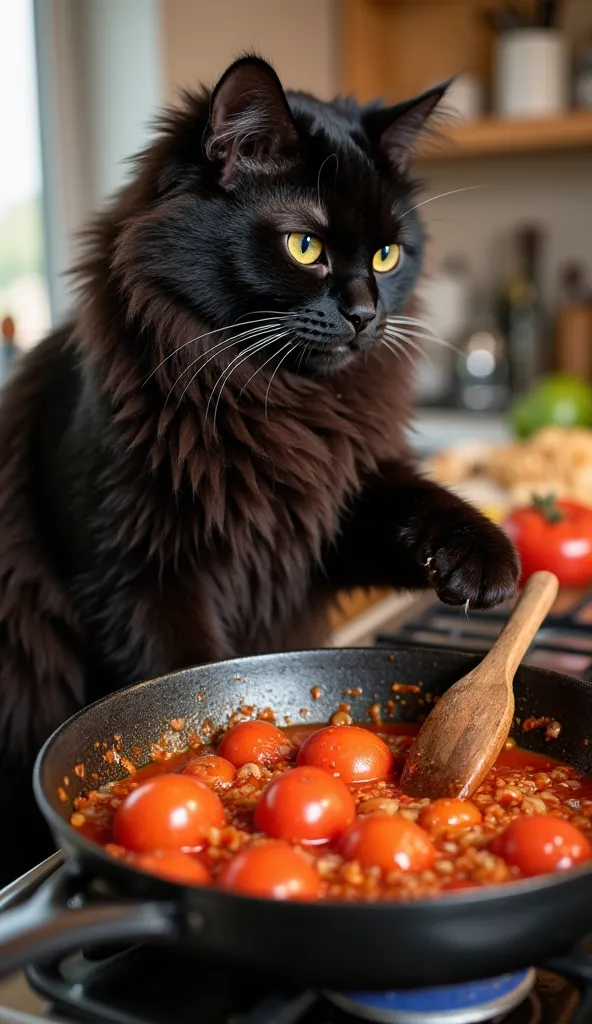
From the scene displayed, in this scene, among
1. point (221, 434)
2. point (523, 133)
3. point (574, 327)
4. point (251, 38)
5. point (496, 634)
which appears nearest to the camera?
point (221, 434)

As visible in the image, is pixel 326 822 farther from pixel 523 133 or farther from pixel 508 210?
pixel 508 210

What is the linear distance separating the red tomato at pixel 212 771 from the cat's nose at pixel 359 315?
496mm

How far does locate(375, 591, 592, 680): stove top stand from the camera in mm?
1237

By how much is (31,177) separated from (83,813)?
2366 mm

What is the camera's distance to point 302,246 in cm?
111

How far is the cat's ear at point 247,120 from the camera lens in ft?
3.31

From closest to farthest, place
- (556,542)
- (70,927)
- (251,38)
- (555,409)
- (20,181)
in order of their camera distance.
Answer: (70,927), (556,542), (555,409), (20,181), (251,38)

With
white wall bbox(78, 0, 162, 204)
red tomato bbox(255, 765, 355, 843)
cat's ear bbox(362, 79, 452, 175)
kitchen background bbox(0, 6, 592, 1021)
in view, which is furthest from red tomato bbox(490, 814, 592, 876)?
white wall bbox(78, 0, 162, 204)

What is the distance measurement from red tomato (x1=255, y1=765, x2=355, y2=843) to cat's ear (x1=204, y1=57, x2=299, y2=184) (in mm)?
658

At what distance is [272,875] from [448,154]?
3.23 m

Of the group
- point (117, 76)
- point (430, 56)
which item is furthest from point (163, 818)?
point (430, 56)

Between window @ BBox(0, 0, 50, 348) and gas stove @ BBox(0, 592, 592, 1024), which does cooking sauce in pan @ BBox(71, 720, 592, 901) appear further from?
window @ BBox(0, 0, 50, 348)

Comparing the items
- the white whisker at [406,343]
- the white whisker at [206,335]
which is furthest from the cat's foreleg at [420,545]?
the white whisker at [206,335]

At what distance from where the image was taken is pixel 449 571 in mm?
1018
